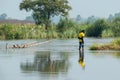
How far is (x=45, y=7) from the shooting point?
3824 inches

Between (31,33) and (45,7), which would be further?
(45,7)

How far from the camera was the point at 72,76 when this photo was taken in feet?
70.8

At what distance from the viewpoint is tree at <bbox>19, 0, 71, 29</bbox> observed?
96.9 m

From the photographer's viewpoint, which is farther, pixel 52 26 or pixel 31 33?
pixel 52 26

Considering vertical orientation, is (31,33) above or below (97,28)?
below

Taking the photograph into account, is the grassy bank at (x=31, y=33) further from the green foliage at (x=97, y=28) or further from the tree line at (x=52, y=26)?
the green foliage at (x=97, y=28)

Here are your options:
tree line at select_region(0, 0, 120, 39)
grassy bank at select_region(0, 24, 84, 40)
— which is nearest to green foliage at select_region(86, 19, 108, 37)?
tree line at select_region(0, 0, 120, 39)

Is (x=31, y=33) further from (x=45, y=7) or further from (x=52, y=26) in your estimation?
(x=45, y=7)

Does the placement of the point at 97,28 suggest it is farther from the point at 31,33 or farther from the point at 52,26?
the point at 31,33

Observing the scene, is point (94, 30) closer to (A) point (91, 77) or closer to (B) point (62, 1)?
(B) point (62, 1)

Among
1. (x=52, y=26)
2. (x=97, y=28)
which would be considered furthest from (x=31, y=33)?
(x=97, y=28)

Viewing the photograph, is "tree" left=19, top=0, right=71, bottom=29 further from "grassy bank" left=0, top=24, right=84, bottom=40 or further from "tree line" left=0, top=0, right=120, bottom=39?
"grassy bank" left=0, top=24, right=84, bottom=40

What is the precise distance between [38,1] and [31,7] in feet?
6.19

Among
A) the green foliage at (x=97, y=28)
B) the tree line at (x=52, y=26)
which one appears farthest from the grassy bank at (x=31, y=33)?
the green foliage at (x=97, y=28)
